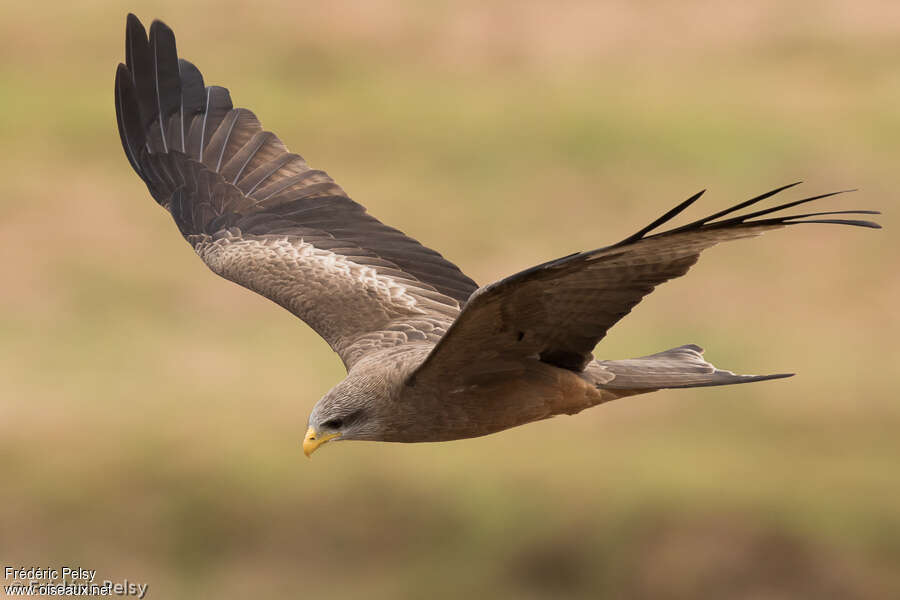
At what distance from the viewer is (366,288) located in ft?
34.4

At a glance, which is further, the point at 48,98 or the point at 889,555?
the point at 48,98

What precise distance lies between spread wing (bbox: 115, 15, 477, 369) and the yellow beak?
1142 millimetres

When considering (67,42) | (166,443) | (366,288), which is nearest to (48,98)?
(67,42)

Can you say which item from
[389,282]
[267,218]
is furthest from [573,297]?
[267,218]

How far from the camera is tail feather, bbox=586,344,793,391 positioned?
28.9 feet

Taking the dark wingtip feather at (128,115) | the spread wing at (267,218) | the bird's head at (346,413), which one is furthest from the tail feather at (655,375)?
the dark wingtip feather at (128,115)

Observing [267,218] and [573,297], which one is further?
[267,218]

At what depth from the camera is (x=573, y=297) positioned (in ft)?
26.3

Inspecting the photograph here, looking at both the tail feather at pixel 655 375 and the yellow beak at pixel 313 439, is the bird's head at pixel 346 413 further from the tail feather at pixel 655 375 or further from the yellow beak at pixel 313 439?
the tail feather at pixel 655 375

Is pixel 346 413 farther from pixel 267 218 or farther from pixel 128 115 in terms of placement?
pixel 128 115

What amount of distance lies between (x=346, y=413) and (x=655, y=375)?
5.39 feet

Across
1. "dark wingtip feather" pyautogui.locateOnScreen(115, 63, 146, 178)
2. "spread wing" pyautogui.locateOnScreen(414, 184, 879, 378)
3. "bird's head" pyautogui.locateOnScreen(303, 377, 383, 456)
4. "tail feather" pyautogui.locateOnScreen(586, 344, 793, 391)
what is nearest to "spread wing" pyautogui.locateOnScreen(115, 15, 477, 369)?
"dark wingtip feather" pyautogui.locateOnScreen(115, 63, 146, 178)

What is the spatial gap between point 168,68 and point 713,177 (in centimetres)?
1751

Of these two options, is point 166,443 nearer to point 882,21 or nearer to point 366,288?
point 366,288
